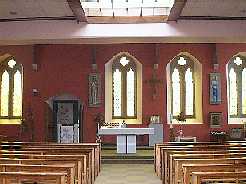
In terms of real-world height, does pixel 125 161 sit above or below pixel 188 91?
below

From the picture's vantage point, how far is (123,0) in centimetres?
1209

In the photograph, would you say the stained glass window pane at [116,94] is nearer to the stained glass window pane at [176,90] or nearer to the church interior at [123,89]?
the church interior at [123,89]

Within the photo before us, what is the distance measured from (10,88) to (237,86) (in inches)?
376

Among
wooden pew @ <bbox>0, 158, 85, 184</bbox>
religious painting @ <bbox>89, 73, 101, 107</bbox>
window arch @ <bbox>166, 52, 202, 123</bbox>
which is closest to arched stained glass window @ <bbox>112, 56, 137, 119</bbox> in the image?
religious painting @ <bbox>89, 73, 101, 107</bbox>

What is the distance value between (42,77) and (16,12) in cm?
434

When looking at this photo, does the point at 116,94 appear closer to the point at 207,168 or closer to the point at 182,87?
the point at 182,87

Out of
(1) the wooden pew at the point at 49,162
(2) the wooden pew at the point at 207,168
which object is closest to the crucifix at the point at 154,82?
(1) the wooden pew at the point at 49,162

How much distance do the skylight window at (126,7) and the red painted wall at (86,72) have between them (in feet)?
10.7

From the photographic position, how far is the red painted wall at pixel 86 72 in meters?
15.8

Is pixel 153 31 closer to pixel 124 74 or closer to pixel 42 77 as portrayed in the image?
pixel 124 74

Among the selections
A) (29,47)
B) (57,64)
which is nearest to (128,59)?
(57,64)

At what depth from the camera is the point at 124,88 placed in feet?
54.3

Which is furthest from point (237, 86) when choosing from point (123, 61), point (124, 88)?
point (123, 61)

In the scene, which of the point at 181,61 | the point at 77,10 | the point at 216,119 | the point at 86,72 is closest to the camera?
the point at 77,10
